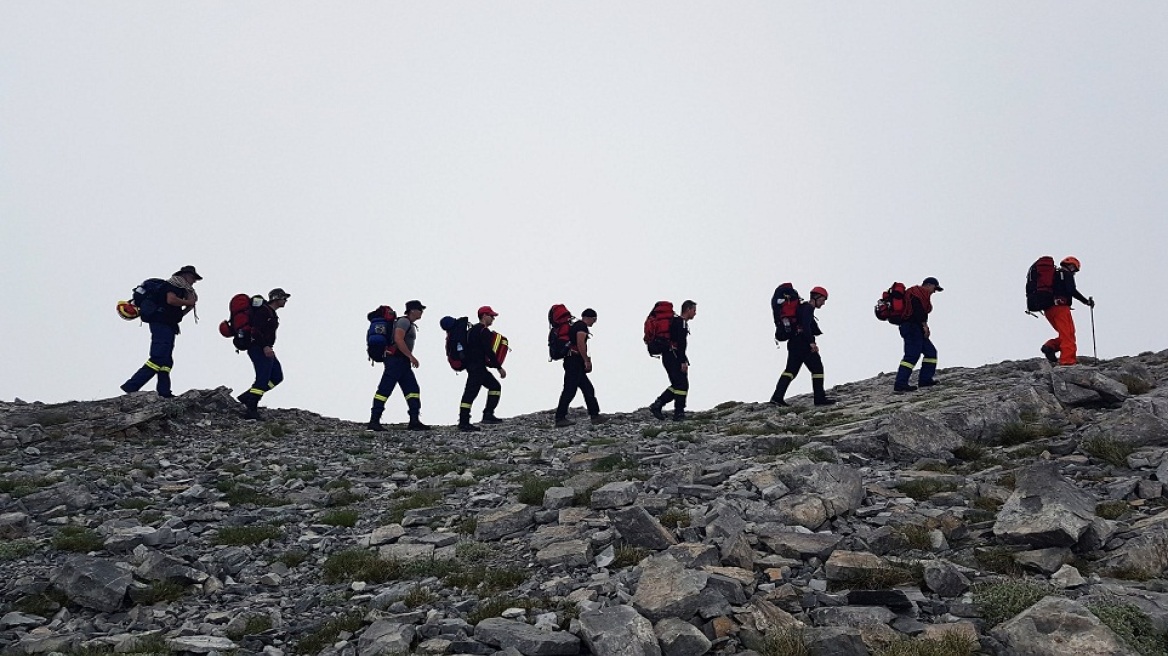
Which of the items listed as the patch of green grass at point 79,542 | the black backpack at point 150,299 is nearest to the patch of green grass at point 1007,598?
the patch of green grass at point 79,542

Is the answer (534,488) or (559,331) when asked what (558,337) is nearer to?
(559,331)

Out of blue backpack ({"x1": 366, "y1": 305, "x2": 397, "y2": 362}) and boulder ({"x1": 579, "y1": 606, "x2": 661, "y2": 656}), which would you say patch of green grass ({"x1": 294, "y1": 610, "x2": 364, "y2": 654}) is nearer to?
boulder ({"x1": 579, "y1": 606, "x2": 661, "y2": 656})

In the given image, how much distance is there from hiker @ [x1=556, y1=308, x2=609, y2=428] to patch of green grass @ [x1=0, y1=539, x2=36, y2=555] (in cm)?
1290

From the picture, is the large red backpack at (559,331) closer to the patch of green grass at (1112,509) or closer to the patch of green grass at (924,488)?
the patch of green grass at (924,488)

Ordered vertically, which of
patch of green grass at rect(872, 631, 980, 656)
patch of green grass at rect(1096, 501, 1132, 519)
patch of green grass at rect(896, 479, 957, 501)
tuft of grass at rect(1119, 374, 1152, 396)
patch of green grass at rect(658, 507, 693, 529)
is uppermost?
tuft of grass at rect(1119, 374, 1152, 396)

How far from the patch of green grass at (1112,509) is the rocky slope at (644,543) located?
3cm

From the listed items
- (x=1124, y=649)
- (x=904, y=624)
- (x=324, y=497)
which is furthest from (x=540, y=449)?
(x=1124, y=649)

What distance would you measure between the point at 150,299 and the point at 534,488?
12.4 m

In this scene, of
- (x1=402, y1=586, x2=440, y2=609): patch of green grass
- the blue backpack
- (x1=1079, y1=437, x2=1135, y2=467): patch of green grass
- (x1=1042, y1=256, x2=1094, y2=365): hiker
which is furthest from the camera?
the blue backpack

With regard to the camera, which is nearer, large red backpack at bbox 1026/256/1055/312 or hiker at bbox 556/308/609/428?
large red backpack at bbox 1026/256/1055/312

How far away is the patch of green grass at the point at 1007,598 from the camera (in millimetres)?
5789

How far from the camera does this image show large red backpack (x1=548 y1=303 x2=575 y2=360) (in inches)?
792

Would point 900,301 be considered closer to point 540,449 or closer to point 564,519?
point 540,449

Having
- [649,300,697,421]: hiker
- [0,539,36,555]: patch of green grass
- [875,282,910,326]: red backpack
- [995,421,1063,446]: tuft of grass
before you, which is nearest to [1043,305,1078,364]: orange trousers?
[875,282,910,326]: red backpack
